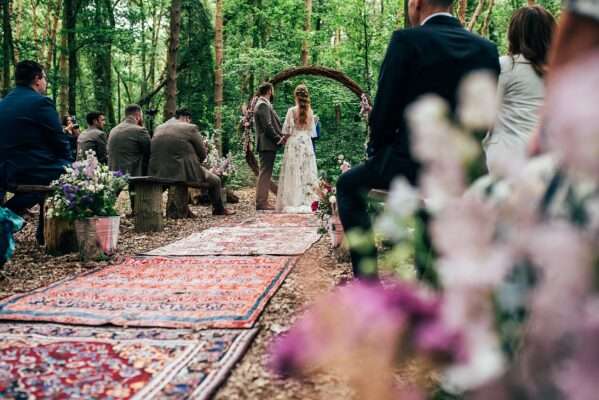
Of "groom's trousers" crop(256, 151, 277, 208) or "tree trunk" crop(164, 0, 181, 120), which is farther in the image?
"tree trunk" crop(164, 0, 181, 120)

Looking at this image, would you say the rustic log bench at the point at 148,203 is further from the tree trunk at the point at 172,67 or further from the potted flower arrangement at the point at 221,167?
the tree trunk at the point at 172,67

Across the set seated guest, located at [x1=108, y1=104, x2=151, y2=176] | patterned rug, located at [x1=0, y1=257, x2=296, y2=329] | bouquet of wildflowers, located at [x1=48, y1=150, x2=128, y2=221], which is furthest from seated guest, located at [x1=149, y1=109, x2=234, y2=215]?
patterned rug, located at [x1=0, y1=257, x2=296, y2=329]

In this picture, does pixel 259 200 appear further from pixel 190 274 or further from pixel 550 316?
pixel 550 316

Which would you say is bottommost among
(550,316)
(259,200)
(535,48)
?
(259,200)

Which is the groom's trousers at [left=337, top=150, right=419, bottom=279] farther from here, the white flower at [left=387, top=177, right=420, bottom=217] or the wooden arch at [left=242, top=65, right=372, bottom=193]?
the wooden arch at [left=242, top=65, right=372, bottom=193]

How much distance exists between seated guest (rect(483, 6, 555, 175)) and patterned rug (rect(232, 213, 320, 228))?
4651 millimetres

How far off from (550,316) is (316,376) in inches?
69.5

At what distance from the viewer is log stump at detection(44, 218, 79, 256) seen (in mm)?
5215

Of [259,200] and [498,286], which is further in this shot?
[259,200]

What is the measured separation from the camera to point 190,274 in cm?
435

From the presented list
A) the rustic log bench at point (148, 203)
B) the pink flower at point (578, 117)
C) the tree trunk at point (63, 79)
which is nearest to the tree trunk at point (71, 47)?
the tree trunk at point (63, 79)

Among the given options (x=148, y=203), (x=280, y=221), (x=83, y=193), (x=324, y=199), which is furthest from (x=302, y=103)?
(x=83, y=193)

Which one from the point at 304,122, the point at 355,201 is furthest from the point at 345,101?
the point at 355,201

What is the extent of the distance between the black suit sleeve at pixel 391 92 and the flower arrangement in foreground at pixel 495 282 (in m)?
1.98
